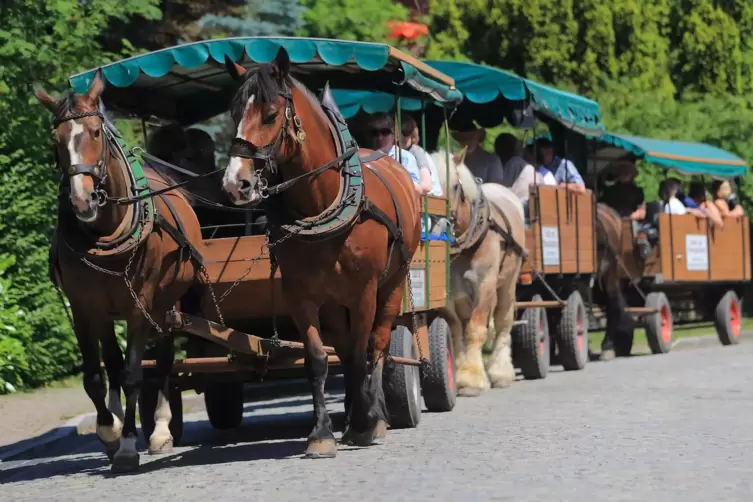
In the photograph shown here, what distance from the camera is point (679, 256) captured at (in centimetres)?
2045

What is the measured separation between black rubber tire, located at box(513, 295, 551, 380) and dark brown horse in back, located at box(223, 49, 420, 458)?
597 cm

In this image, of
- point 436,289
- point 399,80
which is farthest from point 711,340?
point 399,80

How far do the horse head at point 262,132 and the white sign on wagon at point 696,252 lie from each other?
12067 millimetres

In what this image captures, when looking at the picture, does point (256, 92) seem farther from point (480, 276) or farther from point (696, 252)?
point (696, 252)

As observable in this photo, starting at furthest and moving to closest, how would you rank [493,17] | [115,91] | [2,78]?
[493,17]
[2,78]
[115,91]

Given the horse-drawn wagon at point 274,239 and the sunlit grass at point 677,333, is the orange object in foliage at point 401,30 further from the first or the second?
the horse-drawn wagon at point 274,239

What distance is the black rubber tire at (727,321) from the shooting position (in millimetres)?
21406

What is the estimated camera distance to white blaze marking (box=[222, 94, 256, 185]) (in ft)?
29.3

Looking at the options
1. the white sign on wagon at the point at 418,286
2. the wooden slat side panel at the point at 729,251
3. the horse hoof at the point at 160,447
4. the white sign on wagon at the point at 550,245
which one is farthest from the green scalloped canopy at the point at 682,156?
the horse hoof at the point at 160,447

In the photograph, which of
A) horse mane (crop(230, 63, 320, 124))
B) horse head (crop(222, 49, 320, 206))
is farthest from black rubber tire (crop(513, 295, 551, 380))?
horse mane (crop(230, 63, 320, 124))

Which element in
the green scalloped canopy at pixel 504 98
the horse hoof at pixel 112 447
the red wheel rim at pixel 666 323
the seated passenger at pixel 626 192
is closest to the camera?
the horse hoof at pixel 112 447

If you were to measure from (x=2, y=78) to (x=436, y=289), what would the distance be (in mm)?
5613

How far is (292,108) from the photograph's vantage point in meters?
9.48

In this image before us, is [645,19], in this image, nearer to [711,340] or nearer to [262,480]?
[711,340]
